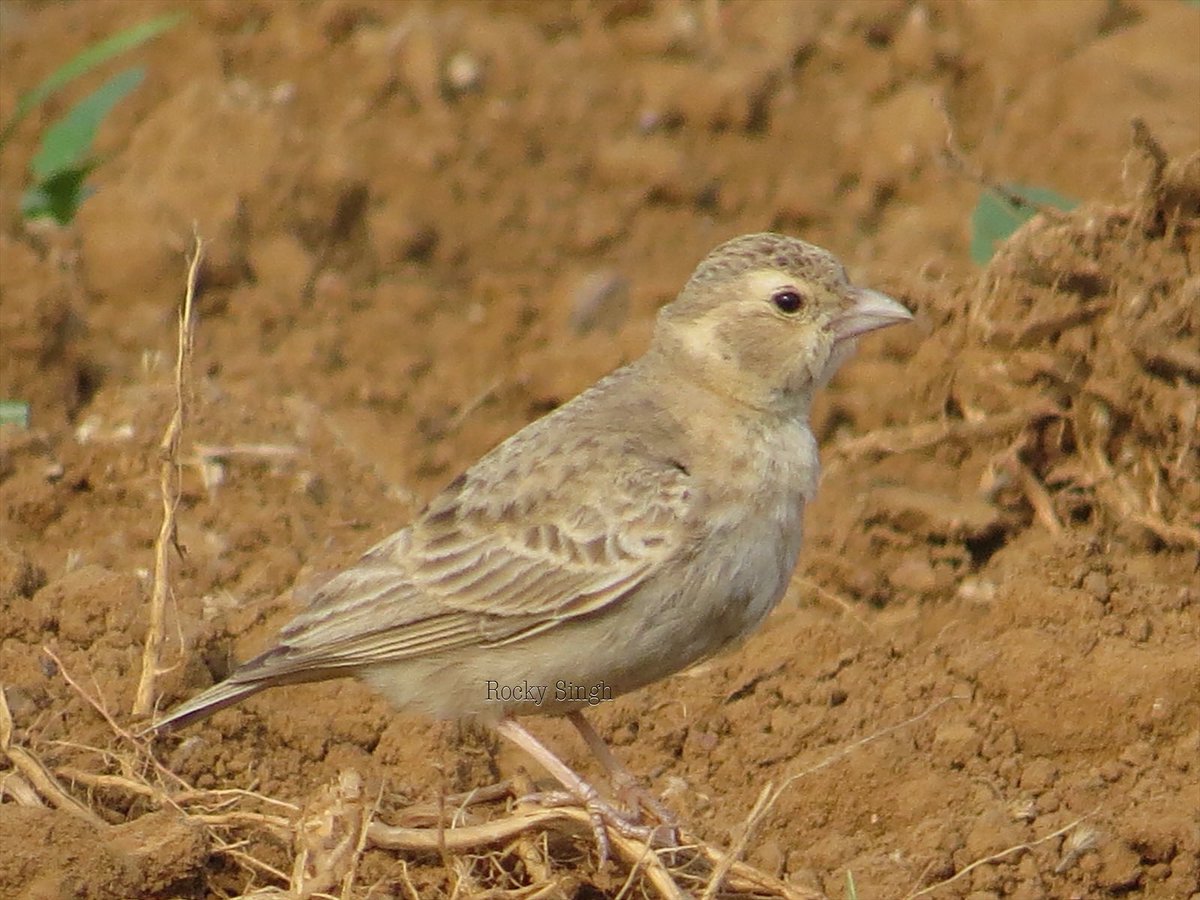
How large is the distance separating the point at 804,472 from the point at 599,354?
2.87 meters

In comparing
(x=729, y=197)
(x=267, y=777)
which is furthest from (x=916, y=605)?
(x=729, y=197)

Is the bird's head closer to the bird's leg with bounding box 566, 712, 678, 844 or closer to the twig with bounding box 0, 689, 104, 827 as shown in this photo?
the bird's leg with bounding box 566, 712, 678, 844

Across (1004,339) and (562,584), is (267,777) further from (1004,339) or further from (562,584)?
(1004,339)

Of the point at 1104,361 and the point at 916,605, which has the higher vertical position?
the point at 1104,361

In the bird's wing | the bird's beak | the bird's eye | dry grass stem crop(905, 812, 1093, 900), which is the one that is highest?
the bird's eye

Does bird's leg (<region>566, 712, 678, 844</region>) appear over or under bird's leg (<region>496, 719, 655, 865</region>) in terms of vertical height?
→ under

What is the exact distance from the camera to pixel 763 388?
19.8 ft

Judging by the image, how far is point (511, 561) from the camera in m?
5.92

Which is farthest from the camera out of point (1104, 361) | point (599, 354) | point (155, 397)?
point (599, 354)

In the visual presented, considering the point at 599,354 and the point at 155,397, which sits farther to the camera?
the point at 599,354

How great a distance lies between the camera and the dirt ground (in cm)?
570

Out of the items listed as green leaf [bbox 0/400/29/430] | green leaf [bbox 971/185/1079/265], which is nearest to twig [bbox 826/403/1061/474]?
green leaf [bbox 971/185/1079/265]

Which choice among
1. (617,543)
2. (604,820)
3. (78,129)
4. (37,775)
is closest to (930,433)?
(617,543)

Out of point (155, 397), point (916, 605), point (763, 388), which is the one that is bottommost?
point (916, 605)
